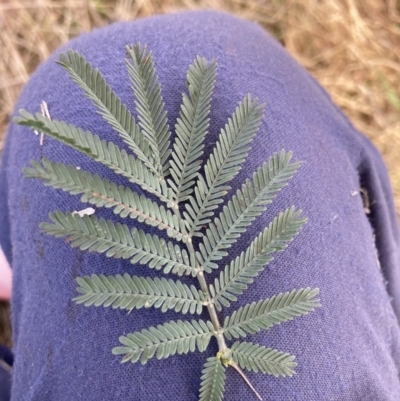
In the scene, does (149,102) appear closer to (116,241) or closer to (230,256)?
(116,241)

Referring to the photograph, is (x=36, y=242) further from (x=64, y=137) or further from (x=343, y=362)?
(x=343, y=362)

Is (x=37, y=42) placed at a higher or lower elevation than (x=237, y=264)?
lower

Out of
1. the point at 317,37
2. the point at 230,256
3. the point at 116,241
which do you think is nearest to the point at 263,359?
the point at 230,256

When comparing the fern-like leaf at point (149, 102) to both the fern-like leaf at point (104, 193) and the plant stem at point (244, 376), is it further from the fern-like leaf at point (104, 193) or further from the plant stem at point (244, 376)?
the plant stem at point (244, 376)

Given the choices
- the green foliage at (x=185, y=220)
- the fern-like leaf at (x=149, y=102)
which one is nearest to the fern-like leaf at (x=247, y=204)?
the green foliage at (x=185, y=220)

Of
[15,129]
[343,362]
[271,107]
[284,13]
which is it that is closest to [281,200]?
[271,107]

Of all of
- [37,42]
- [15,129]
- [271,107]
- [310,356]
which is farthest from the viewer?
[37,42]
